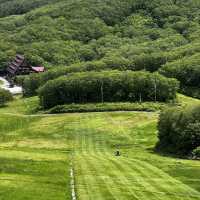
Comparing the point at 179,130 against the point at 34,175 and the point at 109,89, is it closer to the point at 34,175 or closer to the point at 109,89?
the point at 34,175

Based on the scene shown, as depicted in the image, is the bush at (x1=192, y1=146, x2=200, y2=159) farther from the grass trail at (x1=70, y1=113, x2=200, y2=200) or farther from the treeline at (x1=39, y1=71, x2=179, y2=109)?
the treeline at (x1=39, y1=71, x2=179, y2=109)

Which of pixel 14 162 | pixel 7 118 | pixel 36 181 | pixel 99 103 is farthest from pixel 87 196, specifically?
pixel 99 103

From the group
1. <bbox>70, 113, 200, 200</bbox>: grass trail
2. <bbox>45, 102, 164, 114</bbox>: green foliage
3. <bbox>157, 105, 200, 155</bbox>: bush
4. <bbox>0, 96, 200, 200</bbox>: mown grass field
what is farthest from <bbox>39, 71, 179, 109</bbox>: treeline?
<bbox>70, 113, 200, 200</bbox>: grass trail

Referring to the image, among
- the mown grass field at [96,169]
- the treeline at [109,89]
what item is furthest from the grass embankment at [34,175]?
the treeline at [109,89]

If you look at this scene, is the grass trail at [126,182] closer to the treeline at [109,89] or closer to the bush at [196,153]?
the bush at [196,153]

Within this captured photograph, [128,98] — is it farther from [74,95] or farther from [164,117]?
[164,117]

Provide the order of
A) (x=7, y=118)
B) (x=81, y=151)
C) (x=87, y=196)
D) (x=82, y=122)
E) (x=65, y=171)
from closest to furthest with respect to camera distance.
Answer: (x=87, y=196) < (x=65, y=171) < (x=81, y=151) < (x=82, y=122) < (x=7, y=118)
